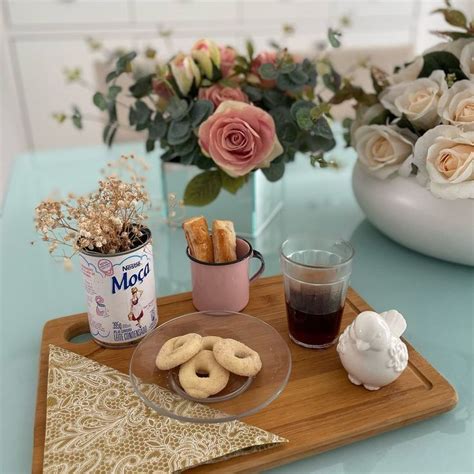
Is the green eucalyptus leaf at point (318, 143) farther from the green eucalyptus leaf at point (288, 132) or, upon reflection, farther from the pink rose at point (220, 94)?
the pink rose at point (220, 94)

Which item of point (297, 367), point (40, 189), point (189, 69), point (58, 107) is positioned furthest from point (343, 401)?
point (58, 107)

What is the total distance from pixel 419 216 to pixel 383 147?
14 cm

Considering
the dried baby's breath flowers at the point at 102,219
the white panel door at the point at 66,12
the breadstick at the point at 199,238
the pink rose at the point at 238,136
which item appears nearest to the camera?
the dried baby's breath flowers at the point at 102,219

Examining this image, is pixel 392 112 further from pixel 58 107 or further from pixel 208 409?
pixel 58 107

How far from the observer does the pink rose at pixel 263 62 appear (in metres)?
1.00

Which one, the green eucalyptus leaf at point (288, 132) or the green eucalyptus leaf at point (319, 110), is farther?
the green eucalyptus leaf at point (288, 132)

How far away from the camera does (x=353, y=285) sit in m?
0.92

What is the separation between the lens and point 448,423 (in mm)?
632

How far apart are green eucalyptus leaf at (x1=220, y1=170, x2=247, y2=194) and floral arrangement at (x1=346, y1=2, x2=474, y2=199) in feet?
0.78

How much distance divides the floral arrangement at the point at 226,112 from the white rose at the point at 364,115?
6 cm

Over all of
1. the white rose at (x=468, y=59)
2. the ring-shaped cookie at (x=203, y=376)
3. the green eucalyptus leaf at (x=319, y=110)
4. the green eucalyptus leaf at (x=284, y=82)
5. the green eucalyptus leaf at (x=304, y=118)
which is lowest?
the ring-shaped cookie at (x=203, y=376)

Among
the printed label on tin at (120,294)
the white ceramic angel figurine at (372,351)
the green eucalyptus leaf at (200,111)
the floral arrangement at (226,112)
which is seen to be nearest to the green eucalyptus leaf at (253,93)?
the floral arrangement at (226,112)

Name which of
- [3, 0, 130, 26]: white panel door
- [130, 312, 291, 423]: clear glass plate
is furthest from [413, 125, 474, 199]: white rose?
[3, 0, 130, 26]: white panel door

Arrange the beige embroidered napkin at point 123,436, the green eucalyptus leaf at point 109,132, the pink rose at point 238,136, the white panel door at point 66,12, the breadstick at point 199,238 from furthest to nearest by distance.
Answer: the white panel door at point 66,12
the green eucalyptus leaf at point 109,132
the pink rose at point 238,136
the breadstick at point 199,238
the beige embroidered napkin at point 123,436
